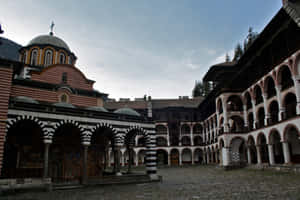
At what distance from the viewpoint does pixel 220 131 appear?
33.1m

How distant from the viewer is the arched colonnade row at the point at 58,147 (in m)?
16.1

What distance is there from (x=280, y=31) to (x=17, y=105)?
2214cm

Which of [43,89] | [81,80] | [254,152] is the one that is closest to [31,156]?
[43,89]

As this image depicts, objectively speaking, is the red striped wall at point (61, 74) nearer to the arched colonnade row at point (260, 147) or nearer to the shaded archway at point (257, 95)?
the arched colonnade row at point (260, 147)

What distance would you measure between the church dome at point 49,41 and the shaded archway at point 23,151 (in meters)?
13.7

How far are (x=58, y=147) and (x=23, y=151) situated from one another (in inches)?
86.4

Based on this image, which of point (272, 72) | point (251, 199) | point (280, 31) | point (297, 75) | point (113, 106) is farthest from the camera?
Result: point (113, 106)

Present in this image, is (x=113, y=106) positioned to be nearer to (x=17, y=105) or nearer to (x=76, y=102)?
(x=76, y=102)

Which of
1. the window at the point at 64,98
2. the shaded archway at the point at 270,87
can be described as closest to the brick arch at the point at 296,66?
the shaded archway at the point at 270,87

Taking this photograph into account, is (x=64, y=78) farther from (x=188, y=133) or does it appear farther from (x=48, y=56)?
(x=188, y=133)

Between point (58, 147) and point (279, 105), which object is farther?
point (279, 105)

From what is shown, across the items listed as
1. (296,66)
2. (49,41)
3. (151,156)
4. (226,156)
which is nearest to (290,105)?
(296,66)

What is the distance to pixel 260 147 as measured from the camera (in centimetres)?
2800

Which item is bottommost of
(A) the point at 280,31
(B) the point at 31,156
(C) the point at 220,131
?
(B) the point at 31,156
